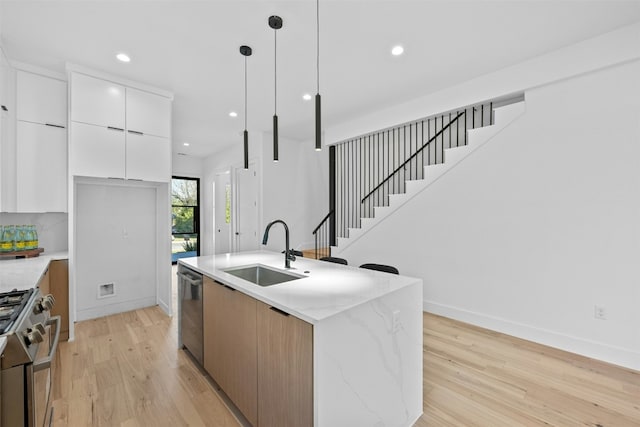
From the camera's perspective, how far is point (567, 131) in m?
2.71

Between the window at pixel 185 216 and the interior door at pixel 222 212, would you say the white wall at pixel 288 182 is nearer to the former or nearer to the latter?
the interior door at pixel 222 212

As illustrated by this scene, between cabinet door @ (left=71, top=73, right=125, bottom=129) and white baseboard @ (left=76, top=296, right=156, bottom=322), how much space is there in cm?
226

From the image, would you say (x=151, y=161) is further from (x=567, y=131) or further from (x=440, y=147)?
(x=567, y=131)

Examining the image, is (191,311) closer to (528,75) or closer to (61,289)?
(61,289)

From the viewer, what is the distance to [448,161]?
3.55 meters

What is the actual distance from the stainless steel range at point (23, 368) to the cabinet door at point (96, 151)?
1963 mm

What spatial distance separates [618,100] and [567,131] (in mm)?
394

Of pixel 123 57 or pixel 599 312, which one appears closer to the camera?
pixel 599 312

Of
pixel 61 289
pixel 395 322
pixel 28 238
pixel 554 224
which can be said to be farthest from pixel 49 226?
pixel 554 224

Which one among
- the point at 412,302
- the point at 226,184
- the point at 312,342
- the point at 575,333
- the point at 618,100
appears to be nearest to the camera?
the point at 312,342

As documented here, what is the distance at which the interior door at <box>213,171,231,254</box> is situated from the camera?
6.27 m

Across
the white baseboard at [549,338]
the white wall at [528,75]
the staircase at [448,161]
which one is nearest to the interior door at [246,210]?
the staircase at [448,161]

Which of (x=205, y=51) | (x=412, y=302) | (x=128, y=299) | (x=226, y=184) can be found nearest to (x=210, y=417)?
(x=412, y=302)

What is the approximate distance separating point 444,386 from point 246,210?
177 inches
